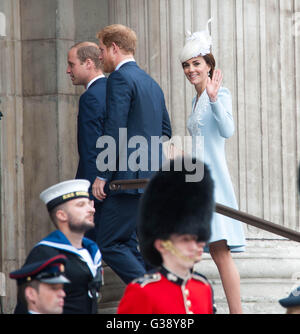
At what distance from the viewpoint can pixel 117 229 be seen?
23.2 feet

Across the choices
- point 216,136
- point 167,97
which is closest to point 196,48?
point 216,136

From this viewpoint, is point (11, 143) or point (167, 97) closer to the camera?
point (167, 97)

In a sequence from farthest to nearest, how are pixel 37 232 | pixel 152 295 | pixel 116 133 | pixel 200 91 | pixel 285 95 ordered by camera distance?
pixel 37 232
pixel 285 95
pixel 200 91
pixel 116 133
pixel 152 295

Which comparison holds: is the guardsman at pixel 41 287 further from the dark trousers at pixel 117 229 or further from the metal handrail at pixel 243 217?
the dark trousers at pixel 117 229

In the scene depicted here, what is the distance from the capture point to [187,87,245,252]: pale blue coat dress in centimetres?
724

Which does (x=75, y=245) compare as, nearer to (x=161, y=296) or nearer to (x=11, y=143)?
(x=161, y=296)

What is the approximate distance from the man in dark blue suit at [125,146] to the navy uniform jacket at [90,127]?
0.20 m

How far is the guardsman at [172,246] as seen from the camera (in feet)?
16.3

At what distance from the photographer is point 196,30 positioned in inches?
335

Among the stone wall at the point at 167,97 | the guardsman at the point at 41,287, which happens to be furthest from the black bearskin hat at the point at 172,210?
the stone wall at the point at 167,97

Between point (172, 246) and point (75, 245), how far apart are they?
3.11ft

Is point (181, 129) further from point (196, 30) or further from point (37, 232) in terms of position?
point (37, 232)
